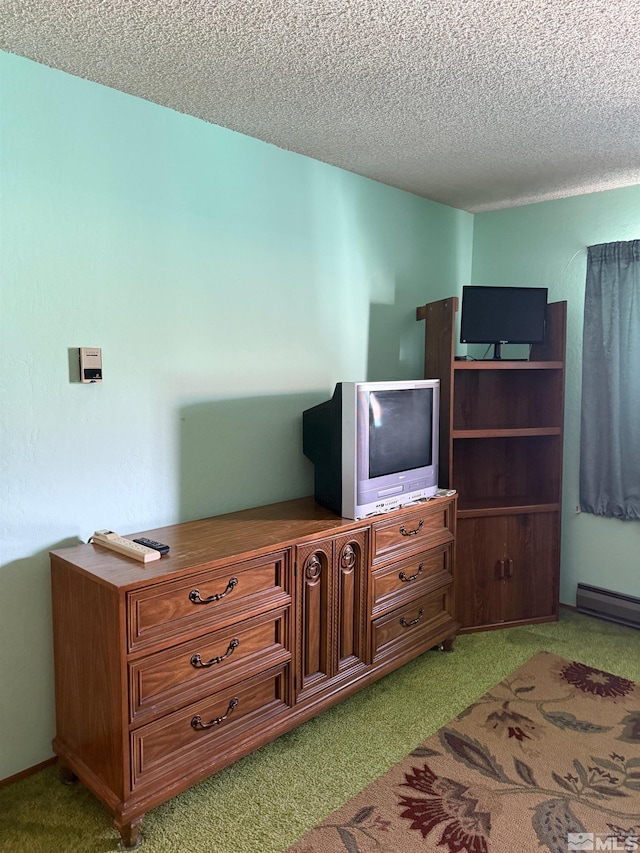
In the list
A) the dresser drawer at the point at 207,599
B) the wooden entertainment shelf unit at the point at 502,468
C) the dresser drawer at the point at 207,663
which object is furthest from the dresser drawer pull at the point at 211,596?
the wooden entertainment shelf unit at the point at 502,468

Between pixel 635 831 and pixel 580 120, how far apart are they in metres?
2.49

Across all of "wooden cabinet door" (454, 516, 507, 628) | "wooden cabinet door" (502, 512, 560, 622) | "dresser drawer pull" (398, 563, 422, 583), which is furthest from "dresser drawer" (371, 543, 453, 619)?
"wooden cabinet door" (502, 512, 560, 622)

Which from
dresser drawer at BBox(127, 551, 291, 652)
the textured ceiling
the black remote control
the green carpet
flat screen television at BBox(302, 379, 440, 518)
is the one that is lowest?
the green carpet

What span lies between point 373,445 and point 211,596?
958 mm

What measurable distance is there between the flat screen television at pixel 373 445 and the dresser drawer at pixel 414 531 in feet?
0.21

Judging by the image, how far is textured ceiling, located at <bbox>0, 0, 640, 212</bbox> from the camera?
1.66m

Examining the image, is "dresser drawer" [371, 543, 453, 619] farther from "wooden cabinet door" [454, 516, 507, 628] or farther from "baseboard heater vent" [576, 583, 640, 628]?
"baseboard heater vent" [576, 583, 640, 628]

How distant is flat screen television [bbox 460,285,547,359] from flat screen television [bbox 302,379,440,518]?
0.56 metres

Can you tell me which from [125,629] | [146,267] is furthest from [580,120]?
[125,629]

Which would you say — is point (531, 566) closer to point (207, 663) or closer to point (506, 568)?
point (506, 568)

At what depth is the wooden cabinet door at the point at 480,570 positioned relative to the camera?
3230 mm

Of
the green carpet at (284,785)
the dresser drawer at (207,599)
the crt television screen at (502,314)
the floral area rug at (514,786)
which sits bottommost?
the floral area rug at (514,786)

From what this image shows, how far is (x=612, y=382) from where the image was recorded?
10.9 feet

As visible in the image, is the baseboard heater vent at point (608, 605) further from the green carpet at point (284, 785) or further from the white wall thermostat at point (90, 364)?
the white wall thermostat at point (90, 364)
